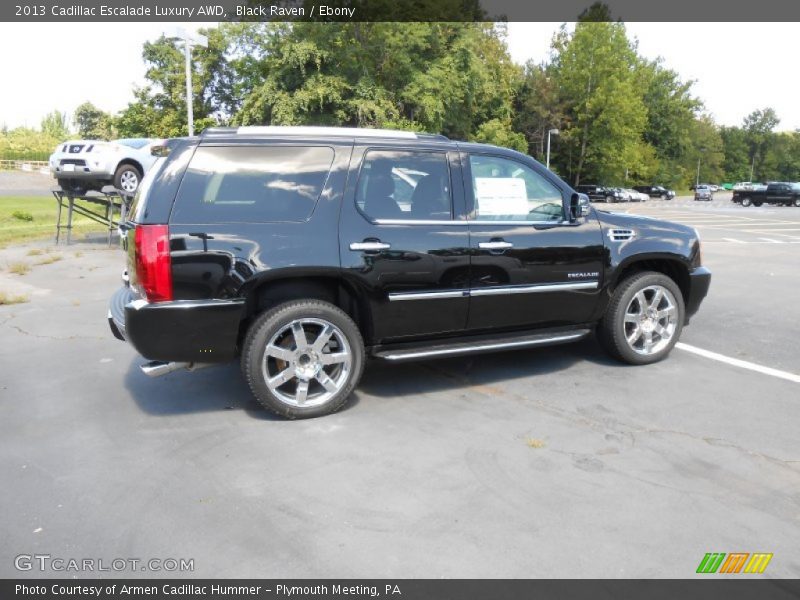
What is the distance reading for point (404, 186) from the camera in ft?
15.3

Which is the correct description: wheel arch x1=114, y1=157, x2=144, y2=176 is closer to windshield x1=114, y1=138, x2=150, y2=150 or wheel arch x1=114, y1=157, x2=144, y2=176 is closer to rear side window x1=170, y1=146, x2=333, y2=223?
windshield x1=114, y1=138, x2=150, y2=150

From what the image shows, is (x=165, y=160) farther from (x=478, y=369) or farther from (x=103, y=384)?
(x=478, y=369)

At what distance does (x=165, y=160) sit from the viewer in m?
4.22

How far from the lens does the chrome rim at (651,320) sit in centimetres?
550

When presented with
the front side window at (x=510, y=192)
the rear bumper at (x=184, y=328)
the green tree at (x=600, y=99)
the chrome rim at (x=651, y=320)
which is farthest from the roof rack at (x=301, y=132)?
the green tree at (x=600, y=99)

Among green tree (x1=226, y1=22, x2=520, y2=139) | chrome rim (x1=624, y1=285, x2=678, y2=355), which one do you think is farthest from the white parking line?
green tree (x1=226, y1=22, x2=520, y2=139)

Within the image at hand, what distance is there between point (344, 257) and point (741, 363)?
12.1 feet

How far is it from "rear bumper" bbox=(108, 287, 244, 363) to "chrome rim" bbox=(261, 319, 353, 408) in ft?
0.98

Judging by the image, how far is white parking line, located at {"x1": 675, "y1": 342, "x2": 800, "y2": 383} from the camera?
5242 millimetres

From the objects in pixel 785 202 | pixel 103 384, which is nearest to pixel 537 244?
pixel 103 384

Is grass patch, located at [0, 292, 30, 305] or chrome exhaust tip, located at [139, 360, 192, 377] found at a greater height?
chrome exhaust tip, located at [139, 360, 192, 377]

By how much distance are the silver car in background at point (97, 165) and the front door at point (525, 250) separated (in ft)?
34.5

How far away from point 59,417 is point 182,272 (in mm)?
1475

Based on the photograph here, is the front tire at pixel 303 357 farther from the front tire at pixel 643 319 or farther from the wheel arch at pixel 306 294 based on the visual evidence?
the front tire at pixel 643 319
